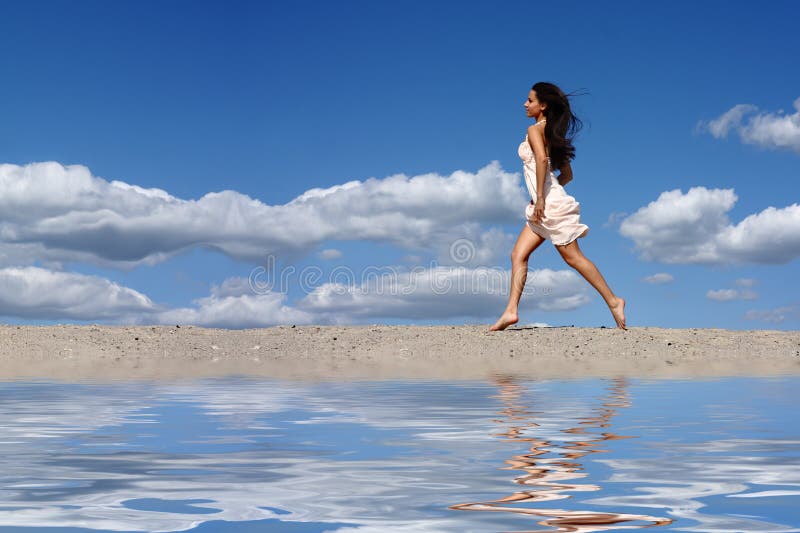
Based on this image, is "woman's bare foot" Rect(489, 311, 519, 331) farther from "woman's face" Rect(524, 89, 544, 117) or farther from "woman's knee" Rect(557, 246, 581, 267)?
"woman's face" Rect(524, 89, 544, 117)

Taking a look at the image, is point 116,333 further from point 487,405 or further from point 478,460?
point 478,460

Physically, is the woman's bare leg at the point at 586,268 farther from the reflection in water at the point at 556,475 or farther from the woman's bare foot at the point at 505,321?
the reflection in water at the point at 556,475

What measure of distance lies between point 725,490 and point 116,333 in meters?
11.8

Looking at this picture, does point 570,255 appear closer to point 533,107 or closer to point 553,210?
point 553,210

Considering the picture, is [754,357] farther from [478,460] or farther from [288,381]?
[478,460]

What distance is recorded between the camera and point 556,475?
3.72 meters

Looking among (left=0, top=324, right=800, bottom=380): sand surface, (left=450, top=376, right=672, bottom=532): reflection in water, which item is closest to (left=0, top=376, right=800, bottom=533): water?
(left=450, top=376, right=672, bottom=532): reflection in water

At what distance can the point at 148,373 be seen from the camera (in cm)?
1083

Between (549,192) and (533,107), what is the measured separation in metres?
1.18

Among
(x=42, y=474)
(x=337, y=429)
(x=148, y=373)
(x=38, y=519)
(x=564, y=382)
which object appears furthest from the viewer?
(x=148, y=373)

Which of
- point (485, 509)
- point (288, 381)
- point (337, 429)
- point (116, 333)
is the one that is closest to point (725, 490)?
point (485, 509)

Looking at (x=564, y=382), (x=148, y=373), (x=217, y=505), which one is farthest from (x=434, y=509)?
(x=148, y=373)

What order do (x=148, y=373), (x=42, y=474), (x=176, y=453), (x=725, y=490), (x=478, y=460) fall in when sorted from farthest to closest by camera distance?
1. (x=148, y=373)
2. (x=176, y=453)
3. (x=478, y=460)
4. (x=42, y=474)
5. (x=725, y=490)

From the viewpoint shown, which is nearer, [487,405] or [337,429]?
[337,429]
